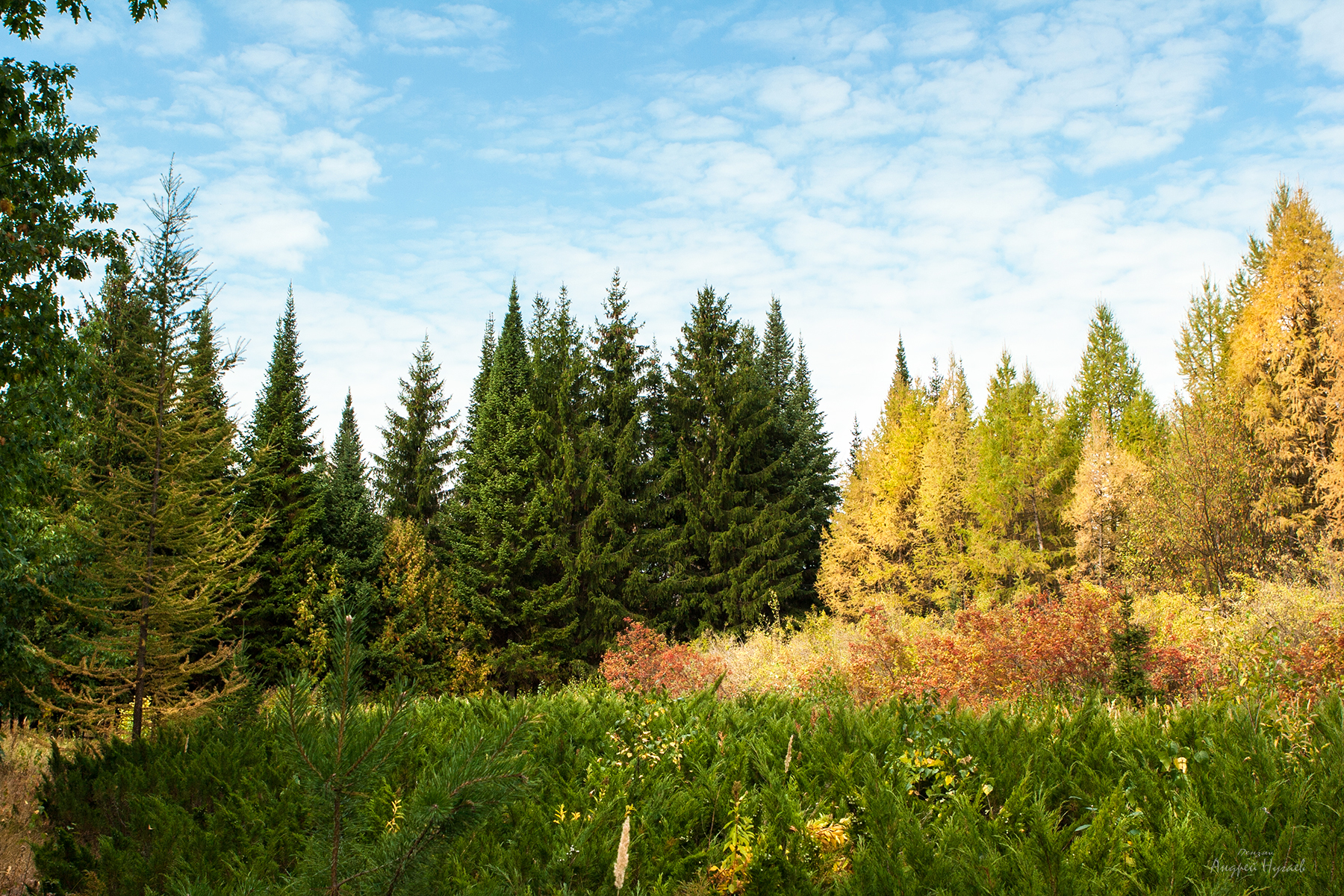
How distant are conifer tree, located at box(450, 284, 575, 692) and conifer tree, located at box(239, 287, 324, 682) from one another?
193 inches

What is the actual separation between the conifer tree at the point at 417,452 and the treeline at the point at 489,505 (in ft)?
0.27

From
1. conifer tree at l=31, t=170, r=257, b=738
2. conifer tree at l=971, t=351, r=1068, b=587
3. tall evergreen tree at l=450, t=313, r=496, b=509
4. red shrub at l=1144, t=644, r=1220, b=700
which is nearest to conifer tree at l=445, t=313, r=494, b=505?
tall evergreen tree at l=450, t=313, r=496, b=509

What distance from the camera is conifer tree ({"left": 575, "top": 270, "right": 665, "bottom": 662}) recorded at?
79.5ft

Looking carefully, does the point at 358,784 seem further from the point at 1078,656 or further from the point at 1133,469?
the point at 1133,469

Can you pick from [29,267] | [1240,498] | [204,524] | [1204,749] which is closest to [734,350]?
Result: [1240,498]

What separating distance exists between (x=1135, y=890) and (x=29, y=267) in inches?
382

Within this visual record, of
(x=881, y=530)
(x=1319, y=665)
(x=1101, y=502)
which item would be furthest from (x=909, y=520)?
(x=1319, y=665)

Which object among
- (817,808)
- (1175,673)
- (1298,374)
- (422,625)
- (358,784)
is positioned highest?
(1298,374)

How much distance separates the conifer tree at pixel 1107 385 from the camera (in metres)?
28.3

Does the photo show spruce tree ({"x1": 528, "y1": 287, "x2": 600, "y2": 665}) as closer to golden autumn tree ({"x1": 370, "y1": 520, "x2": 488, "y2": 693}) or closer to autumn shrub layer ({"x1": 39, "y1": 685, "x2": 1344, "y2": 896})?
golden autumn tree ({"x1": 370, "y1": 520, "x2": 488, "y2": 693})

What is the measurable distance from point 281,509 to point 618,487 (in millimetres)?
10433

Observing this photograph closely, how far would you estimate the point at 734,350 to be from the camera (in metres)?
28.2

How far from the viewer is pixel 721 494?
26.2 meters

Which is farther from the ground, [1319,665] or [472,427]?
[472,427]
